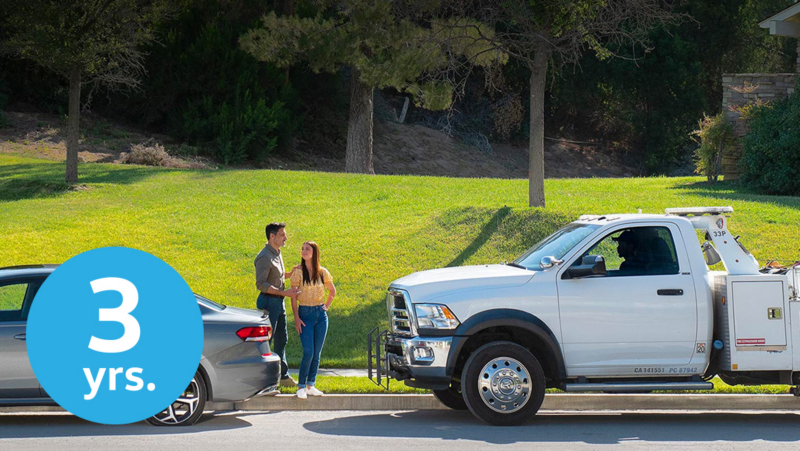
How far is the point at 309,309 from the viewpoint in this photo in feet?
31.5

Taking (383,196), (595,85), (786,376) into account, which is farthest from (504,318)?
(595,85)

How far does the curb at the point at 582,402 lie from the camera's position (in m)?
9.66

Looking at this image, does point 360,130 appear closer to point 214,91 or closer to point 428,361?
point 214,91

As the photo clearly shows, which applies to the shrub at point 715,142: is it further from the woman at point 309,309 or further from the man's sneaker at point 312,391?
the man's sneaker at point 312,391

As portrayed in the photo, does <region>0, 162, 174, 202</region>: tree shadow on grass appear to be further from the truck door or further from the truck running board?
the truck running board

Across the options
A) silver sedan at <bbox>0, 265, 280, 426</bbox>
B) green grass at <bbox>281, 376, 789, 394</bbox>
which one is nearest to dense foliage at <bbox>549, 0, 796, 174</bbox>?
green grass at <bbox>281, 376, 789, 394</bbox>

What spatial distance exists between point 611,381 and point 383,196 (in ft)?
41.7

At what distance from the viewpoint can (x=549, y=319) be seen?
8586 mm

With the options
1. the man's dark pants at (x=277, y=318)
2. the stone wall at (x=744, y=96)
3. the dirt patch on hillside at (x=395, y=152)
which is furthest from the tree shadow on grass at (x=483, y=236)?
the dirt patch on hillside at (x=395, y=152)

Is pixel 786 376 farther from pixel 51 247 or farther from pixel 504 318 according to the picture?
pixel 51 247

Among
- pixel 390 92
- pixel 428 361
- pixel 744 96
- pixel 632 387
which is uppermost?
pixel 390 92

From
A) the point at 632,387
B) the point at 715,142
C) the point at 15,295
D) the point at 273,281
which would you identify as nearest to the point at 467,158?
the point at 715,142

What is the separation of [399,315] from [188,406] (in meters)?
2.22

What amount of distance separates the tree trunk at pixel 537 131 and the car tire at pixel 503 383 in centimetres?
969
